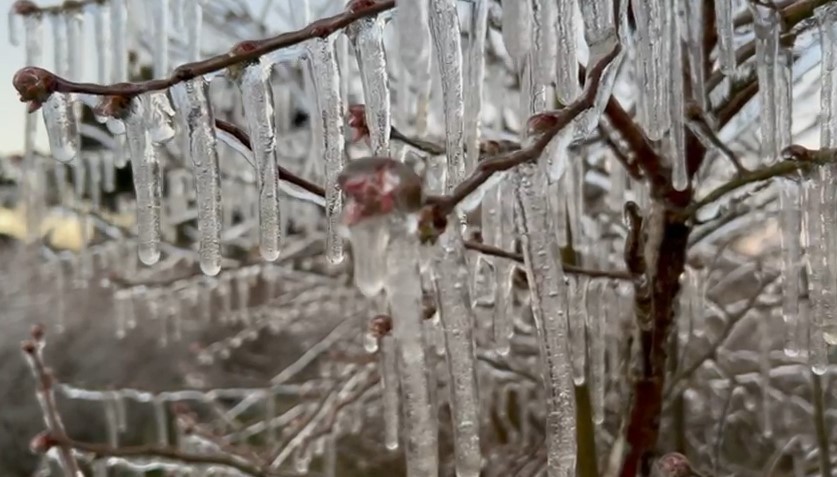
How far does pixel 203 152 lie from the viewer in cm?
88

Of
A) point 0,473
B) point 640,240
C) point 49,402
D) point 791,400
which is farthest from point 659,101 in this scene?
point 0,473

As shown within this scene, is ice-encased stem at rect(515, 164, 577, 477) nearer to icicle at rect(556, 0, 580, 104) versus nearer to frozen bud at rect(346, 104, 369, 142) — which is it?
icicle at rect(556, 0, 580, 104)

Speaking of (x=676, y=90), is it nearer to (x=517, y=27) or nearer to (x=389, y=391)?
(x=517, y=27)

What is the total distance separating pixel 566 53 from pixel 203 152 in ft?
1.27

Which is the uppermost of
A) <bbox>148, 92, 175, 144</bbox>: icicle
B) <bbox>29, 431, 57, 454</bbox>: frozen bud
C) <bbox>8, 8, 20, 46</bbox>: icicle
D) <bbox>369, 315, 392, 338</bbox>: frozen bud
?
<bbox>8, 8, 20, 46</bbox>: icicle

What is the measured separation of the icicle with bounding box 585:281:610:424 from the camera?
1516 millimetres

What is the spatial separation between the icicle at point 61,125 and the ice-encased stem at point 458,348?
0.48 m

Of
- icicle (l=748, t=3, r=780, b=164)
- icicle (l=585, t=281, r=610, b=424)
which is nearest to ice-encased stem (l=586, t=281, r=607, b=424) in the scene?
icicle (l=585, t=281, r=610, b=424)

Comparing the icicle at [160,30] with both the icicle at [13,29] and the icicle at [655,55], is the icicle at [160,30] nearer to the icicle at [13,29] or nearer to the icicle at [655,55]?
the icicle at [13,29]

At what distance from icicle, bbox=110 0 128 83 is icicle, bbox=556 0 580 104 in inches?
27.6

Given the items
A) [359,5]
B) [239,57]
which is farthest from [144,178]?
[359,5]

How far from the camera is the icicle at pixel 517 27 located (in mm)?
775

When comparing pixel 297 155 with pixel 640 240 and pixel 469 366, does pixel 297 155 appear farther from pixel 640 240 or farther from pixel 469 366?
pixel 469 366

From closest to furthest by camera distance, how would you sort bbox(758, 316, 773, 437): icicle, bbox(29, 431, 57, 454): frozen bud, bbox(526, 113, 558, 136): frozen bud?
bbox(526, 113, 558, 136): frozen bud → bbox(29, 431, 57, 454): frozen bud → bbox(758, 316, 773, 437): icicle
